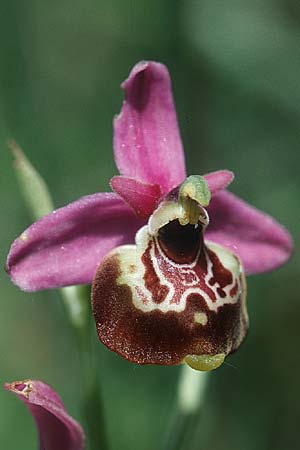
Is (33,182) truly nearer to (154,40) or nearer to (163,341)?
(163,341)

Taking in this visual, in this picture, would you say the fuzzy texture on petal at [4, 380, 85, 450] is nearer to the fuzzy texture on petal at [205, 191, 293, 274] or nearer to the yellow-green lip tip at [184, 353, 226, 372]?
the yellow-green lip tip at [184, 353, 226, 372]

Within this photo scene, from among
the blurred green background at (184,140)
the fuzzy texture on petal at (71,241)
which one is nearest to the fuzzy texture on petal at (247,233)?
the fuzzy texture on petal at (71,241)

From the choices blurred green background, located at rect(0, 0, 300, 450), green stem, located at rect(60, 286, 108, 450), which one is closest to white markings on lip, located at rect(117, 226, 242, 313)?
Answer: green stem, located at rect(60, 286, 108, 450)

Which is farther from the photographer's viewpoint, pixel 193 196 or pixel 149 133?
pixel 149 133

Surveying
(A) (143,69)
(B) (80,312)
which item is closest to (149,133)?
(A) (143,69)

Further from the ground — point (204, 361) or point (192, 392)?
point (204, 361)

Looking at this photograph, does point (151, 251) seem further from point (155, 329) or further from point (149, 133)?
point (149, 133)
